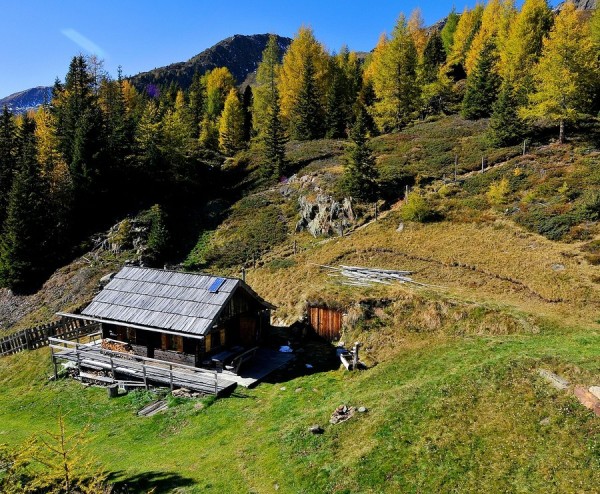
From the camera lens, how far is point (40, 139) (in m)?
59.2

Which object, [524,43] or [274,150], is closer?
[524,43]

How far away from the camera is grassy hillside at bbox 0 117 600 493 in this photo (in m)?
A: 13.9

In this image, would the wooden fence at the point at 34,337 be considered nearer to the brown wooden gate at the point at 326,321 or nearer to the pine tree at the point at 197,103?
the brown wooden gate at the point at 326,321

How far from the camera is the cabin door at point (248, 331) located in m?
27.4

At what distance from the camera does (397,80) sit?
6209cm

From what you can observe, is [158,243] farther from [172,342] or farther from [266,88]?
[266,88]

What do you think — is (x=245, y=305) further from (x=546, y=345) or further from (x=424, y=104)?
(x=424, y=104)

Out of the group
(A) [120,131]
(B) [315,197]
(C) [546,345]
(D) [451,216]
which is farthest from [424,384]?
(A) [120,131]

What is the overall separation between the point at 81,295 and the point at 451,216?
36.8 metres

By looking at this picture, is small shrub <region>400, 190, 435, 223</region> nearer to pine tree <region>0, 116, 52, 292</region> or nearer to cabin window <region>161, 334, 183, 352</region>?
cabin window <region>161, 334, 183, 352</region>

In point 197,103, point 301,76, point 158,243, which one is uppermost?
point 197,103

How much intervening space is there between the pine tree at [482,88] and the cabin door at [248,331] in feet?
154

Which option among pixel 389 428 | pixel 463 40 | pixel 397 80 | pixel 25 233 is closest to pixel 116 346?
pixel 389 428

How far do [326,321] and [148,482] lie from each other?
1512 centimetres
